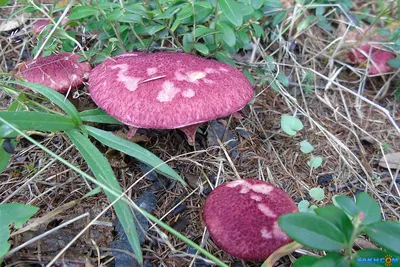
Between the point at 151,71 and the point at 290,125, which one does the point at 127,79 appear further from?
the point at 290,125

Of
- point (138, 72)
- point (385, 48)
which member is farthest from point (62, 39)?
point (385, 48)

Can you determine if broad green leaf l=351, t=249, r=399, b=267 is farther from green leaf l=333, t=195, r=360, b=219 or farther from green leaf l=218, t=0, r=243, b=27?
green leaf l=218, t=0, r=243, b=27

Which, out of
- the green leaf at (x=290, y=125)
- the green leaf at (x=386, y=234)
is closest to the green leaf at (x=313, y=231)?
the green leaf at (x=386, y=234)

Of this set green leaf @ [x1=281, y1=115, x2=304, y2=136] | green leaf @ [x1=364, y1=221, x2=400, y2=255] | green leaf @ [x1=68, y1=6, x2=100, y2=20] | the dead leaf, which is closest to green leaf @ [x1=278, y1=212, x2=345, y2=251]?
green leaf @ [x1=364, y1=221, x2=400, y2=255]

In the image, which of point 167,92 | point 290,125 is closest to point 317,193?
point 290,125

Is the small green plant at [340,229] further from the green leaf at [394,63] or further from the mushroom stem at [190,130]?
the green leaf at [394,63]

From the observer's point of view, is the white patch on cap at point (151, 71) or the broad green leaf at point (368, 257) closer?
the broad green leaf at point (368, 257)
